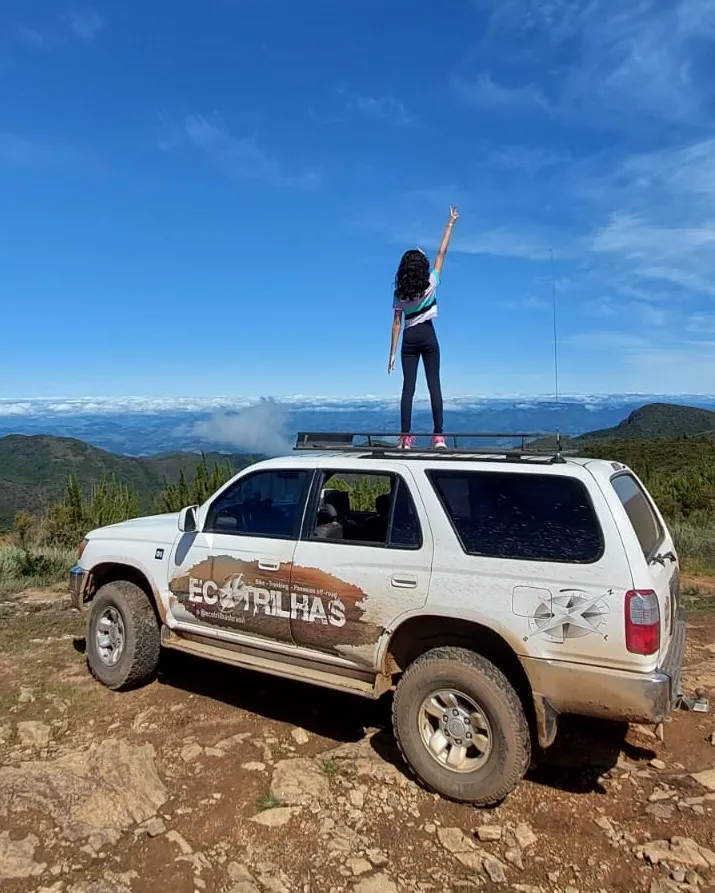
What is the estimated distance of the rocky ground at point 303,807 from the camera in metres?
3.24

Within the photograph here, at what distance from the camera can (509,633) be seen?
3648 mm

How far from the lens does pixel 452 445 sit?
188 inches

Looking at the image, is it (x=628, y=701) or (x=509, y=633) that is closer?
(x=628, y=701)

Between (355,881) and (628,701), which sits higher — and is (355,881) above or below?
below

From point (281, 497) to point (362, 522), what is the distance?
62 cm

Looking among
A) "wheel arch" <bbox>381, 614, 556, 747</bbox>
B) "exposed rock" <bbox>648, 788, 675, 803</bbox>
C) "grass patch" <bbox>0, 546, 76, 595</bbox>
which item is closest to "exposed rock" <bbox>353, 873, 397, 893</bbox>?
"wheel arch" <bbox>381, 614, 556, 747</bbox>

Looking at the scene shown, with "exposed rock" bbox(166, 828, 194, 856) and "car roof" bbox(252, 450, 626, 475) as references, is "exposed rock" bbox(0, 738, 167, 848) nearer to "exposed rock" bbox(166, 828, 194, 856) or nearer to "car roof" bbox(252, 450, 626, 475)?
"exposed rock" bbox(166, 828, 194, 856)

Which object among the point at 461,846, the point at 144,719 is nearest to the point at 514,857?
the point at 461,846

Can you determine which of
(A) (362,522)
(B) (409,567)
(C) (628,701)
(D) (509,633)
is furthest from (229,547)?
(C) (628,701)

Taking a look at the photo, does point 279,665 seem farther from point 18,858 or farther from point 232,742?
point 18,858

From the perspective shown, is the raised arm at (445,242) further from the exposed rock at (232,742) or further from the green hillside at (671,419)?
the green hillside at (671,419)

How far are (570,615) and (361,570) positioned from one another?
1277 millimetres

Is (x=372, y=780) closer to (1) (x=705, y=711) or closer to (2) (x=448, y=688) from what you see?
(2) (x=448, y=688)

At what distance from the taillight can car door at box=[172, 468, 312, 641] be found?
6.96 feet
